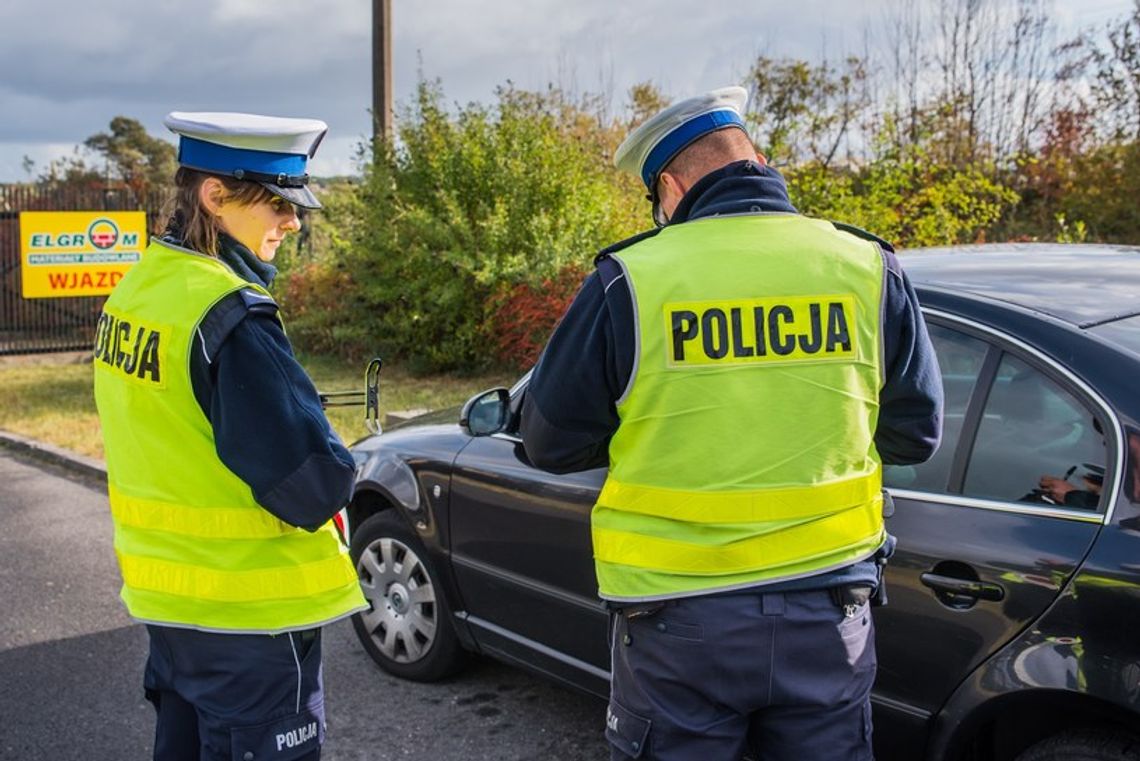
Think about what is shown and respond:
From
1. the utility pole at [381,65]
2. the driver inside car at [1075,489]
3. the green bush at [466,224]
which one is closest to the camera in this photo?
the driver inside car at [1075,489]

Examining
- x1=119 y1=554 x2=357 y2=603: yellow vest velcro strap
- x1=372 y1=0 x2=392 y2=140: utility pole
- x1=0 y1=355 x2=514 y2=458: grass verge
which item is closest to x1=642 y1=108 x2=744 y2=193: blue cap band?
x1=119 y1=554 x2=357 y2=603: yellow vest velcro strap

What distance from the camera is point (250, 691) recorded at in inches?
85.2

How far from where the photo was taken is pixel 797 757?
6.51ft

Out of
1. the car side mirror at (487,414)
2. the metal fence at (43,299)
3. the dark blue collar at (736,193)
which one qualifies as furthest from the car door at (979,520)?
the metal fence at (43,299)

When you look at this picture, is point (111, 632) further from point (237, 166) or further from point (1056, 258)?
point (1056, 258)

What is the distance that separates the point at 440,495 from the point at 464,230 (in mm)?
6944

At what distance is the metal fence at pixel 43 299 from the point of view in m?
13.9

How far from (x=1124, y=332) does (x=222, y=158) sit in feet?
6.87

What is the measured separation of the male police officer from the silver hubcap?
2.16 m

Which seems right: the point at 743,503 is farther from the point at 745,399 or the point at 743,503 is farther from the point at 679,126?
the point at 679,126

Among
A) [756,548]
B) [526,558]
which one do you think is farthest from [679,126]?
[526,558]

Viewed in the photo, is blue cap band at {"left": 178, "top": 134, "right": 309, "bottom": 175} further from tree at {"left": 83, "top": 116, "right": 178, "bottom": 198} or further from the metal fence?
tree at {"left": 83, "top": 116, "right": 178, "bottom": 198}

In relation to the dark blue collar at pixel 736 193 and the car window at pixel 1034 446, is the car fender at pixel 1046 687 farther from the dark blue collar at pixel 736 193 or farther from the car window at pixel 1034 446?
the dark blue collar at pixel 736 193

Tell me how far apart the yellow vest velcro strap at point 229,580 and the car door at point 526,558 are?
1211mm
